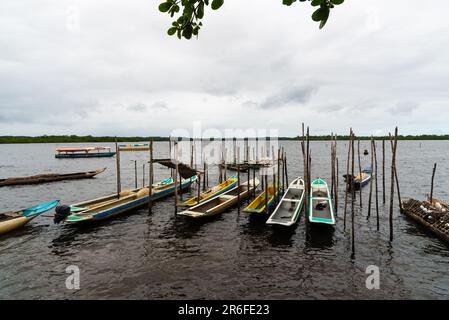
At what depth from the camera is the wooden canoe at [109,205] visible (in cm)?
1486

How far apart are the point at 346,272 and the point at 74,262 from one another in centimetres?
1152

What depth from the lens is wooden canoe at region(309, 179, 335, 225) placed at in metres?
13.1

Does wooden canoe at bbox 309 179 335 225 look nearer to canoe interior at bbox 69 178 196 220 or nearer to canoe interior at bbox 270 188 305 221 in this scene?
canoe interior at bbox 270 188 305 221

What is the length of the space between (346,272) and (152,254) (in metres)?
8.46

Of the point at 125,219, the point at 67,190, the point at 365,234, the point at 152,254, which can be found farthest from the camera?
the point at 67,190

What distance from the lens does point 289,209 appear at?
16.5 metres

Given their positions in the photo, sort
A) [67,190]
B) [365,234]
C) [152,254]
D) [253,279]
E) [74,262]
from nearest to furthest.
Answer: [253,279]
[74,262]
[152,254]
[365,234]
[67,190]

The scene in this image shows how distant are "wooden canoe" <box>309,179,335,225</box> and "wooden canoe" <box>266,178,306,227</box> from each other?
81 cm

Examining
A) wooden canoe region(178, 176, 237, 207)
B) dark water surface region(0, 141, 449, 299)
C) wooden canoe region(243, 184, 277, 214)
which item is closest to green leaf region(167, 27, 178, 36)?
dark water surface region(0, 141, 449, 299)

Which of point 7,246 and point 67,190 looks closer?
point 7,246

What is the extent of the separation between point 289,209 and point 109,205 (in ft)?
41.1
